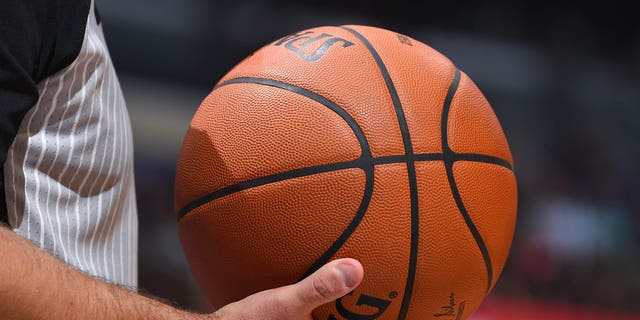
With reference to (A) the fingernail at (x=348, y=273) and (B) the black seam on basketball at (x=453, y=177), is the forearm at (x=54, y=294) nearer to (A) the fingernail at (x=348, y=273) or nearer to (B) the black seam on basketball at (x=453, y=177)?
(A) the fingernail at (x=348, y=273)

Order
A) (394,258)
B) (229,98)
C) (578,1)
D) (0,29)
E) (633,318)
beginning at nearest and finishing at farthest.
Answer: (0,29) → (394,258) → (229,98) → (633,318) → (578,1)

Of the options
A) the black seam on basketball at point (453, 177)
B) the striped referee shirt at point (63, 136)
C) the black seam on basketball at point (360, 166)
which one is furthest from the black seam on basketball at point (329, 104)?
the striped referee shirt at point (63, 136)

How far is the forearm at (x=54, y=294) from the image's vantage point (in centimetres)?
80

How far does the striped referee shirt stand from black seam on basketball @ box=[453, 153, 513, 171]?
1.78 ft

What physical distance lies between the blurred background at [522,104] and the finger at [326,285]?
2.88 m

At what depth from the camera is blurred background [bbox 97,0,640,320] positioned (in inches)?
183

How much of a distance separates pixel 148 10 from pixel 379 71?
408 centimetres

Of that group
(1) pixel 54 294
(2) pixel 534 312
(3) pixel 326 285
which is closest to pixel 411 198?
(3) pixel 326 285

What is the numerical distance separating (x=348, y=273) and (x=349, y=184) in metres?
0.13

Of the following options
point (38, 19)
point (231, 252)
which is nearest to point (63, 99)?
point (38, 19)

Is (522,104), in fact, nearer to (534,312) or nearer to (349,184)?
(534,312)

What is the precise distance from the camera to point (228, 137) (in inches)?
43.1

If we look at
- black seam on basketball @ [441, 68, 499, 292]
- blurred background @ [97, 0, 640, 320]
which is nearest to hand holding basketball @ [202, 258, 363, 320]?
black seam on basketball @ [441, 68, 499, 292]

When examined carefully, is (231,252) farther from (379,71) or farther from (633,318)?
(633,318)
